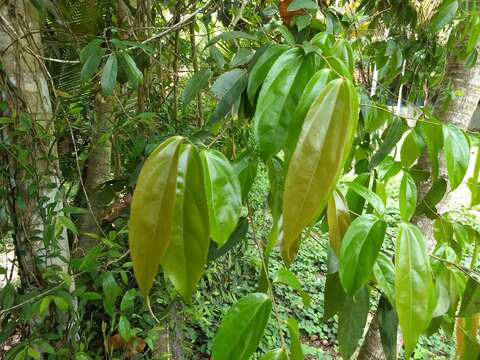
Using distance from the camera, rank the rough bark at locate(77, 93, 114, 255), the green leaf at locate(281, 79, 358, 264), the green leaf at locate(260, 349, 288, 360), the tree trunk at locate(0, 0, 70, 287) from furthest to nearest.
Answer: the rough bark at locate(77, 93, 114, 255), the tree trunk at locate(0, 0, 70, 287), the green leaf at locate(260, 349, 288, 360), the green leaf at locate(281, 79, 358, 264)

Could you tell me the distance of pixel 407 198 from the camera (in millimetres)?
497

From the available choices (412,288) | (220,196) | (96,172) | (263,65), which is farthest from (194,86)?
(96,172)

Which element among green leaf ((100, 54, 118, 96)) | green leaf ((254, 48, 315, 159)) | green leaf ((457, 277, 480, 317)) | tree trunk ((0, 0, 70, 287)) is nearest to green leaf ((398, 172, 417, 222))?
green leaf ((457, 277, 480, 317))

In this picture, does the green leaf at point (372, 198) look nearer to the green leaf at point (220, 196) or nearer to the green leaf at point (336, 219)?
the green leaf at point (336, 219)

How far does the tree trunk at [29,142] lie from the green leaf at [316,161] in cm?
69

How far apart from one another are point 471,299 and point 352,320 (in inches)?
5.9

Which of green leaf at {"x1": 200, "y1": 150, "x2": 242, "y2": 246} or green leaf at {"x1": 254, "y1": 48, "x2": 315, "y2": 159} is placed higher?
green leaf at {"x1": 254, "y1": 48, "x2": 315, "y2": 159}

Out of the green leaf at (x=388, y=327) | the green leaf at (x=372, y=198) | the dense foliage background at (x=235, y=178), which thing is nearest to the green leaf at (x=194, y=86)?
the dense foliage background at (x=235, y=178)

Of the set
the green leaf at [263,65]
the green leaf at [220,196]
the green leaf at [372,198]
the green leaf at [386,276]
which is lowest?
the green leaf at [386,276]

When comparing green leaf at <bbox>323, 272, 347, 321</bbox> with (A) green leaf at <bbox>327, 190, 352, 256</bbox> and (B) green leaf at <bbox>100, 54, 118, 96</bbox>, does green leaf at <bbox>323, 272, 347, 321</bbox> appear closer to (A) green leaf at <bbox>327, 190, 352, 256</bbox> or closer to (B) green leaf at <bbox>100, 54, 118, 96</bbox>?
(A) green leaf at <bbox>327, 190, 352, 256</bbox>

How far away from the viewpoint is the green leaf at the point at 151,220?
227 mm

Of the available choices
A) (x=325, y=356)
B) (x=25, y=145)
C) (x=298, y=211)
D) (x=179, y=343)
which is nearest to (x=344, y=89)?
(x=298, y=211)

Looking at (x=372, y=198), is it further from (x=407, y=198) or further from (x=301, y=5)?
(x=301, y=5)

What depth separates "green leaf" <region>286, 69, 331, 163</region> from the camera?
Answer: 0.92 ft
